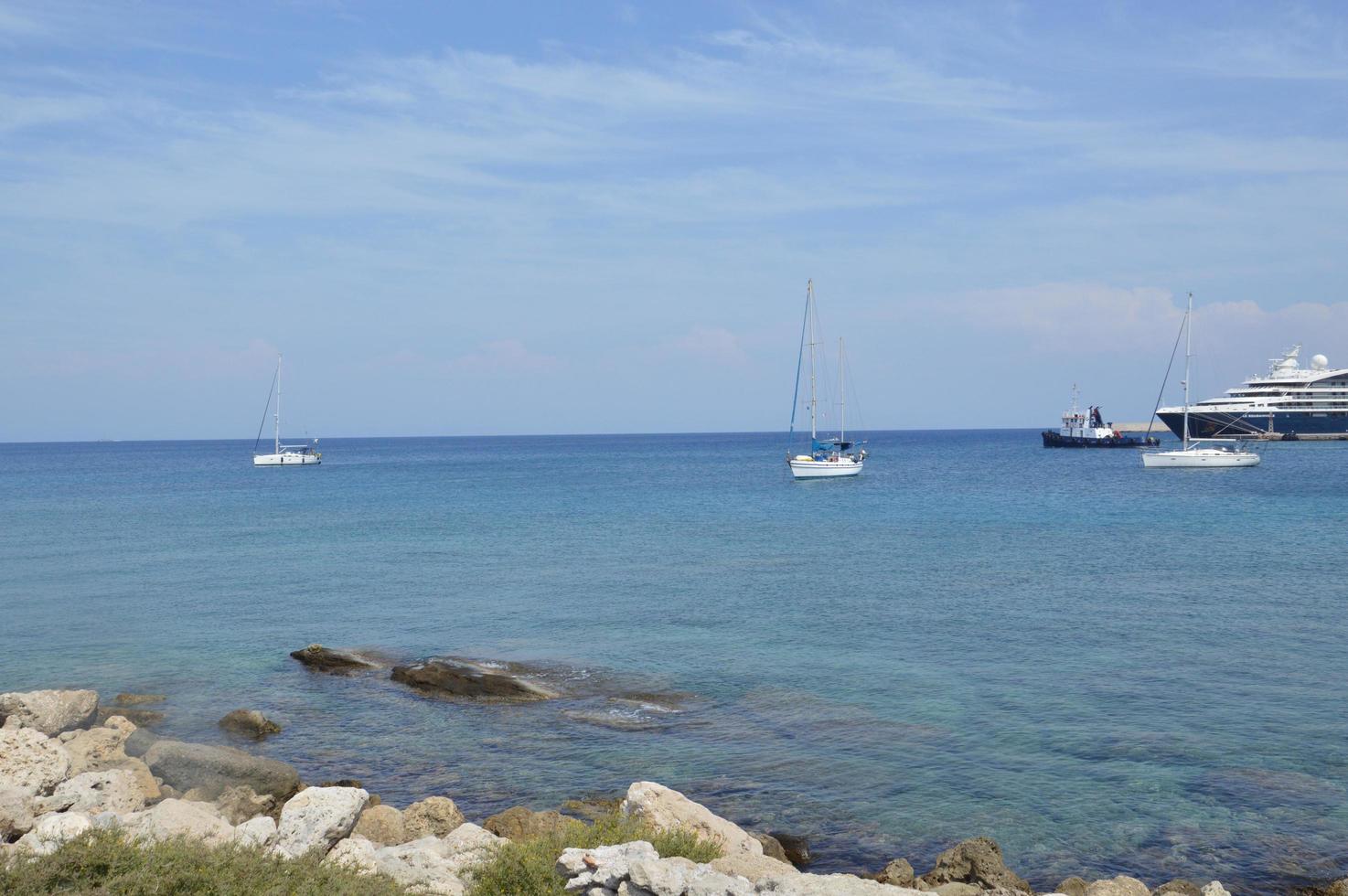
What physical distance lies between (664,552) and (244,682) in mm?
21734

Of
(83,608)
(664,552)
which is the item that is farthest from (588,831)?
(664,552)

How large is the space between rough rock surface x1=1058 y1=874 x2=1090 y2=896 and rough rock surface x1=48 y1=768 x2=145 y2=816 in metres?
11.3

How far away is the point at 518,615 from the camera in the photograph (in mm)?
29406

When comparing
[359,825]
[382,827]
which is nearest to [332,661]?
[359,825]

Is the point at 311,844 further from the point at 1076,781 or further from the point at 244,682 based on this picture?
Result: the point at 244,682

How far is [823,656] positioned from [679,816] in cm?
1225

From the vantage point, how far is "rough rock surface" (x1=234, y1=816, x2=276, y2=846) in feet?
34.8

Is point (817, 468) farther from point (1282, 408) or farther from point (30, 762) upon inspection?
point (1282, 408)

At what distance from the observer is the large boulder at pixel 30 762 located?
527 inches

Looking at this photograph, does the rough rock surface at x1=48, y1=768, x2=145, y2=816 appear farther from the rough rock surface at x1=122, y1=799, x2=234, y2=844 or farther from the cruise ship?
the cruise ship

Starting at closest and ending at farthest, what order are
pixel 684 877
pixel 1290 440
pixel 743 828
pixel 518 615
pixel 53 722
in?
pixel 684 877 → pixel 743 828 → pixel 53 722 → pixel 518 615 → pixel 1290 440

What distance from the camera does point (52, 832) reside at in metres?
10.4

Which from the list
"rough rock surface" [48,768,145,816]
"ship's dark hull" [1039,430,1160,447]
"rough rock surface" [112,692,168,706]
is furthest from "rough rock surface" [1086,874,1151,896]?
"ship's dark hull" [1039,430,1160,447]

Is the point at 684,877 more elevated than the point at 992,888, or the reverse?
the point at 684,877
